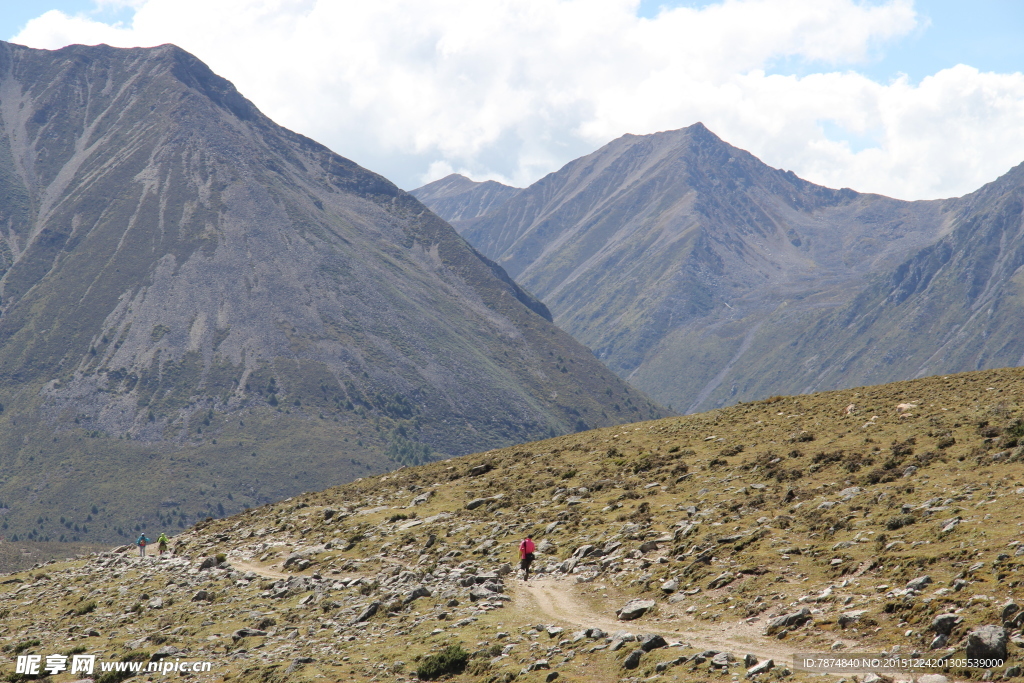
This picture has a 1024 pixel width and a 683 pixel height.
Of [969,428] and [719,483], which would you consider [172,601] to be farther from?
[969,428]

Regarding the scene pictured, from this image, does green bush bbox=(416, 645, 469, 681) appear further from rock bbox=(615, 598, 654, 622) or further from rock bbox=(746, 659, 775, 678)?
rock bbox=(746, 659, 775, 678)

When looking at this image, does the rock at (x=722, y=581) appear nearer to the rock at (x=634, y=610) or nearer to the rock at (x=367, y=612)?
the rock at (x=634, y=610)

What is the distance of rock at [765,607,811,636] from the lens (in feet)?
75.5

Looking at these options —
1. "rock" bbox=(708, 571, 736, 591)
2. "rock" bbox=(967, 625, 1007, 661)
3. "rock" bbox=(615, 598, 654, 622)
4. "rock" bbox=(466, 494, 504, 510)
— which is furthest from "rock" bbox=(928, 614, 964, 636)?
"rock" bbox=(466, 494, 504, 510)

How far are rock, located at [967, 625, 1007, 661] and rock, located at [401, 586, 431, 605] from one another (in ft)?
67.6

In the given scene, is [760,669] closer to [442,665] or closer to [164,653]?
[442,665]

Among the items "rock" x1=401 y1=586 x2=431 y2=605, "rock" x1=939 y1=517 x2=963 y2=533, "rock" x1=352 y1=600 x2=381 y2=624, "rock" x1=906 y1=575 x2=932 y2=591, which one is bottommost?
"rock" x1=352 y1=600 x2=381 y2=624

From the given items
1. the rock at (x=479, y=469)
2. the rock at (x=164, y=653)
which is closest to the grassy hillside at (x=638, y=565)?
the rock at (x=164, y=653)

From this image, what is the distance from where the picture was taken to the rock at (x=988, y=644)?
704 inches

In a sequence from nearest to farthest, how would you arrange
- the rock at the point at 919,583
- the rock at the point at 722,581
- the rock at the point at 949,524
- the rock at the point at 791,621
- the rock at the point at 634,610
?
the rock at the point at 919,583 < the rock at the point at 791,621 < the rock at the point at 949,524 < the rock at the point at 634,610 < the rock at the point at 722,581

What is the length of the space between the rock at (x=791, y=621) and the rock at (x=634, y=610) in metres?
4.84

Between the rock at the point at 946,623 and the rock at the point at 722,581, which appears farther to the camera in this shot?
the rock at the point at 722,581

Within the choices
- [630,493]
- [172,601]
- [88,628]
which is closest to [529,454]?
[630,493]

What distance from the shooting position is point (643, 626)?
2602cm
